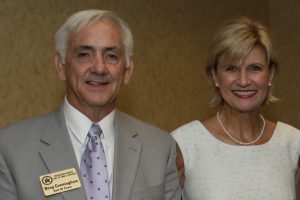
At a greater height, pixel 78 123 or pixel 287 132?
pixel 78 123

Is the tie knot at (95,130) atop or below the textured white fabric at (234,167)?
atop

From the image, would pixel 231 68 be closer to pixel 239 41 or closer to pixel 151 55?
pixel 239 41

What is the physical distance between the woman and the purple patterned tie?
610mm

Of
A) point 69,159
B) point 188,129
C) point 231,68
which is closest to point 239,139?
point 188,129

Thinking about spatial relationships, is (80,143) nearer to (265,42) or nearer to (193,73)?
(265,42)

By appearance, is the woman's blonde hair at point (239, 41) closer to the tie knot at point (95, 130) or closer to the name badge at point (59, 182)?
the tie knot at point (95, 130)

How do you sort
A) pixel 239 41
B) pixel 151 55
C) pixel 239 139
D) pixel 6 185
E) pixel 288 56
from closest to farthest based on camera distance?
pixel 6 185
pixel 239 41
pixel 239 139
pixel 151 55
pixel 288 56

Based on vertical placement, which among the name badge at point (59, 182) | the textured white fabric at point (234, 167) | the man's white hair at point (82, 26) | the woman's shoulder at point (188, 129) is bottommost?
the textured white fabric at point (234, 167)

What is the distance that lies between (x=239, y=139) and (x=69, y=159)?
1.02 m

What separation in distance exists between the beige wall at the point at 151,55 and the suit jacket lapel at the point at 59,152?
93 centimetres

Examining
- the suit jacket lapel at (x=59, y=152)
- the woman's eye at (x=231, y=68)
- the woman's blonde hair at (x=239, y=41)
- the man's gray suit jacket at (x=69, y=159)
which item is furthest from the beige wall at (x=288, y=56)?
the suit jacket lapel at (x=59, y=152)

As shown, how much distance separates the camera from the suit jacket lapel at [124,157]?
1.85 m

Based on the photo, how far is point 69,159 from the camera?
71.4 inches

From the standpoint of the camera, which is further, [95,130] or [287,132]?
[287,132]
